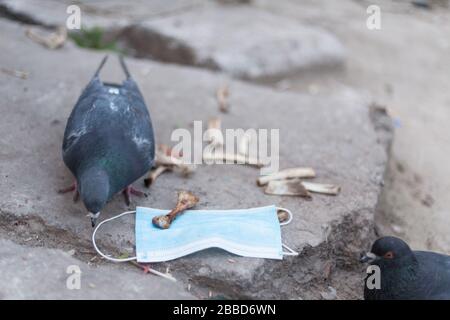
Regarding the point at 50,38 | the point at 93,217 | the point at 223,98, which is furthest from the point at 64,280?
the point at 50,38

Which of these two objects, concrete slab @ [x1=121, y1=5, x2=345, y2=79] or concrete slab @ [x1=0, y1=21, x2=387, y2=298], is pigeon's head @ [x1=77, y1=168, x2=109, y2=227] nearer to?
concrete slab @ [x1=0, y1=21, x2=387, y2=298]

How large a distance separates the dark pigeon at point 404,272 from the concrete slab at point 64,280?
1037 millimetres

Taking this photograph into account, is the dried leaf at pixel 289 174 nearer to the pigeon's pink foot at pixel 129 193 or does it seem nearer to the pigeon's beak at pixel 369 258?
the pigeon's pink foot at pixel 129 193

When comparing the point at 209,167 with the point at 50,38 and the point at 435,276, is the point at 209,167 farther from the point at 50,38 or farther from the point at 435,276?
the point at 50,38

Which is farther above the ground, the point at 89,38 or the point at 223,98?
the point at 89,38

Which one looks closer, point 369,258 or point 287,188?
point 369,258

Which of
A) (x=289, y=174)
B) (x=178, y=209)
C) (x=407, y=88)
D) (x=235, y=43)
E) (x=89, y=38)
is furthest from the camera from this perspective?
(x=407, y=88)

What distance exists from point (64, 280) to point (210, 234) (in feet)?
2.79

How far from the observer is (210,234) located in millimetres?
3582

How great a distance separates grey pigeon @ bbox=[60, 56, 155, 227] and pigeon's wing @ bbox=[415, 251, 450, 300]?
1.70 meters

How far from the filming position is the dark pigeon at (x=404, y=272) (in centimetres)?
333

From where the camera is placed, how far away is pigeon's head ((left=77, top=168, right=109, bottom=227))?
3.36m

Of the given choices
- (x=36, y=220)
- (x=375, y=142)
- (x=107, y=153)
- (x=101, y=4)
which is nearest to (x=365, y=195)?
(x=375, y=142)
